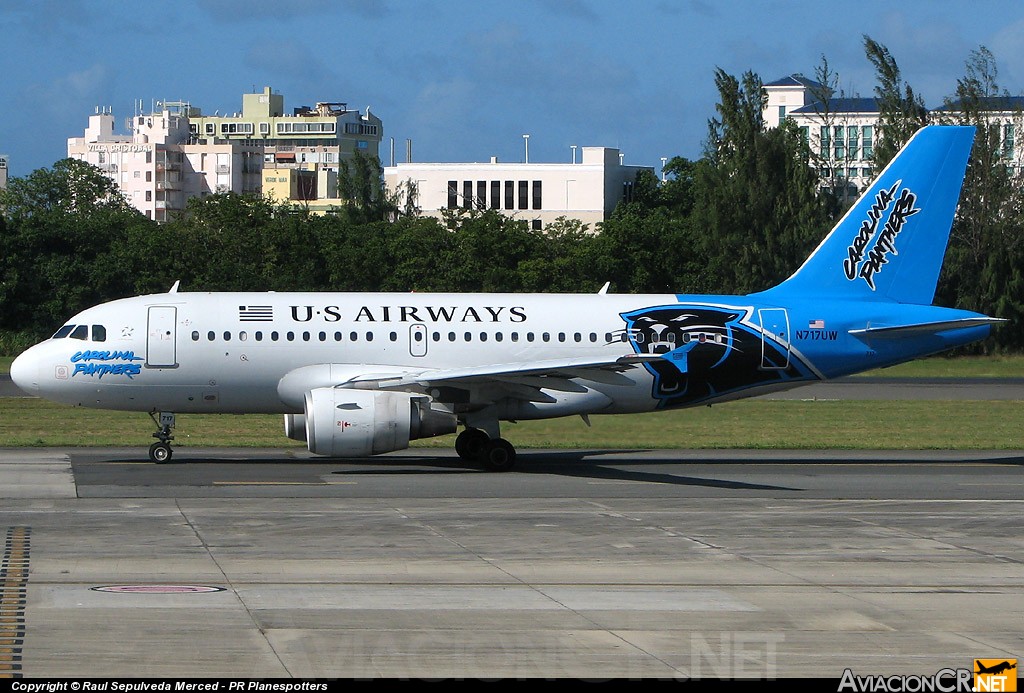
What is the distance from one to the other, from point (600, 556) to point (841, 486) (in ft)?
34.8

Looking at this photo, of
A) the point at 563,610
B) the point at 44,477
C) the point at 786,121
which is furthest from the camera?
the point at 786,121

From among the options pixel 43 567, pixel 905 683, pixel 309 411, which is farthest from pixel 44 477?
pixel 905 683

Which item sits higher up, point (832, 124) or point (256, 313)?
point (832, 124)

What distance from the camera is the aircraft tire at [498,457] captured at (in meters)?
30.3

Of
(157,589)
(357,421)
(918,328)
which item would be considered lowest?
(157,589)

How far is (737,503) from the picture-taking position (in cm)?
2525

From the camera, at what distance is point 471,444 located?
102 feet

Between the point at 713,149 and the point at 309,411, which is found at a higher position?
the point at 713,149

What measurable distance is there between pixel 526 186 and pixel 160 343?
124 meters

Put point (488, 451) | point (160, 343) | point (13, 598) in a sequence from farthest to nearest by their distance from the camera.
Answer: point (488, 451) → point (160, 343) → point (13, 598)

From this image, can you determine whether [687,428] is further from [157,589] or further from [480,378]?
[157,589]

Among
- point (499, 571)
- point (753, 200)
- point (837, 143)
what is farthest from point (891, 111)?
point (499, 571)

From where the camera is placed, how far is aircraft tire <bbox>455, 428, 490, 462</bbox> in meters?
30.8

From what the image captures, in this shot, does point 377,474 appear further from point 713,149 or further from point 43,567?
point 713,149
